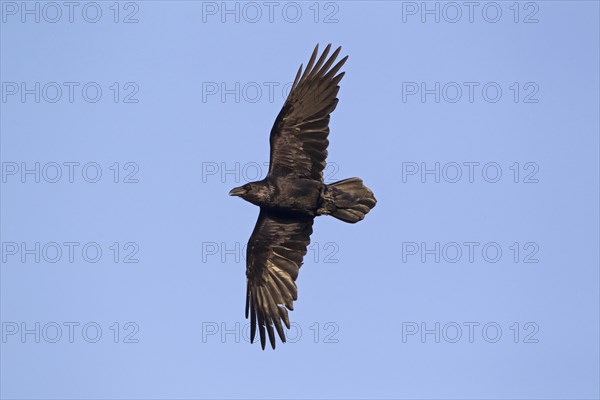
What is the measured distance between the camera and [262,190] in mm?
21203

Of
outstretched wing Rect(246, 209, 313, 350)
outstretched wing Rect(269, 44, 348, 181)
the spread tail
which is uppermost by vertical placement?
outstretched wing Rect(269, 44, 348, 181)

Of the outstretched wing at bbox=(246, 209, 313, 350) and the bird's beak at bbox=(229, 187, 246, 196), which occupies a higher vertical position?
the bird's beak at bbox=(229, 187, 246, 196)

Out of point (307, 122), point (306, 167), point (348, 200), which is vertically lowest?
point (348, 200)

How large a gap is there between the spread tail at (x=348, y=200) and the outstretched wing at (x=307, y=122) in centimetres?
34

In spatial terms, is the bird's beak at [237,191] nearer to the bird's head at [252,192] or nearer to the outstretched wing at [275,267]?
the bird's head at [252,192]

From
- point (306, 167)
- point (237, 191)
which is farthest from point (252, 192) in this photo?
point (306, 167)

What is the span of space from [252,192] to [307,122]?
1472 millimetres

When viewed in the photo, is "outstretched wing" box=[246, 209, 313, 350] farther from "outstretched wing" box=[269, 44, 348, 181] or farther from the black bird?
"outstretched wing" box=[269, 44, 348, 181]

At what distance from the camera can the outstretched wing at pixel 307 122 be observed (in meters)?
21.2

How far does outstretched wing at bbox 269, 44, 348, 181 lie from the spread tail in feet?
1.12

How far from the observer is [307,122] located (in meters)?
21.2

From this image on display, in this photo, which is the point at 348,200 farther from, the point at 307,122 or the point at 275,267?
the point at 275,267

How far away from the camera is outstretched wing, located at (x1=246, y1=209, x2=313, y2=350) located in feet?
72.6

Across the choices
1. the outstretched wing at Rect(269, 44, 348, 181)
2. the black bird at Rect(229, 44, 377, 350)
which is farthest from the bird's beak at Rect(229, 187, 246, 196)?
the outstretched wing at Rect(269, 44, 348, 181)
